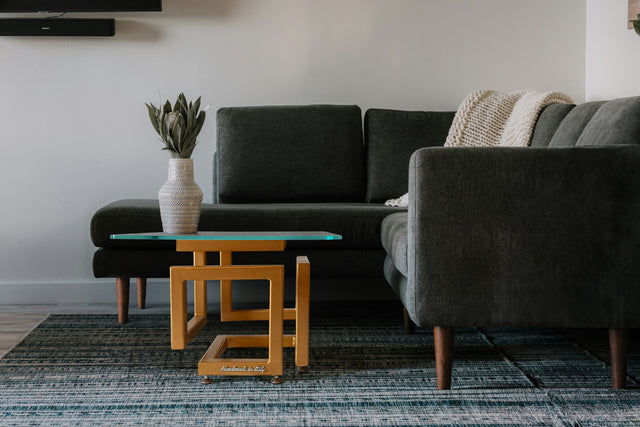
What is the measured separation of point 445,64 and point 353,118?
0.61 m

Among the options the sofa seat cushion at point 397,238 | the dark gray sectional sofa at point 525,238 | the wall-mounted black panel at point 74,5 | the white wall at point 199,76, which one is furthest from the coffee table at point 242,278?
the wall-mounted black panel at point 74,5

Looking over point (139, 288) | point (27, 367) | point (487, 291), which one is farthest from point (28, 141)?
point (487, 291)

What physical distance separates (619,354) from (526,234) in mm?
424

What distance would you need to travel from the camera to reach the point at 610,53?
2.98 meters

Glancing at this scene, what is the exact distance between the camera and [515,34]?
126 inches

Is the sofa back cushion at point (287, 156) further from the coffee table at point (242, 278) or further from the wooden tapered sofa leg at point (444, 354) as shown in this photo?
the wooden tapered sofa leg at point (444, 354)

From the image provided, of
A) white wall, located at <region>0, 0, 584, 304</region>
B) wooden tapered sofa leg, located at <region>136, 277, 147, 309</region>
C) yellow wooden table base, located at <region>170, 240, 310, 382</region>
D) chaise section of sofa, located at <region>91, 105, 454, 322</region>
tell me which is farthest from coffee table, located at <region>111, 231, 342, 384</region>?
white wall, located at <region>0, 0, 584, 304</region>

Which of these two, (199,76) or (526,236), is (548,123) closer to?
(526,236)

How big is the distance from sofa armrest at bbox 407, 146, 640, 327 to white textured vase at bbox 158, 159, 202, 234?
0.66 m

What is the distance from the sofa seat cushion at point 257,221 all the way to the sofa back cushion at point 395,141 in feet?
1.47

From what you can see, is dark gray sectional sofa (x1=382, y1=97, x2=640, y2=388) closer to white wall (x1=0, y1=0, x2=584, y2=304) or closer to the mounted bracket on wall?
white wall (x1=0, y1=0, x2=584, y2=304)

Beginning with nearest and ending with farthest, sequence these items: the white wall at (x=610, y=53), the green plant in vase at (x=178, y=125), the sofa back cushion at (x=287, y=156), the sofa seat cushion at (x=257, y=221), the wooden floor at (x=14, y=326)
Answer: the green plant in vase at (x=178, y=125), the wooden floor at (x=14, y=326), the sofa seat cushion at (x=257, y=221), the white wall at (x=610, y=53), the sofa back cushion at (x=287, y=156)

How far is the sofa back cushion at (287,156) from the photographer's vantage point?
113 inches

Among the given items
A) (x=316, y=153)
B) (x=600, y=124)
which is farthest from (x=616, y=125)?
(x=316, y=153)
